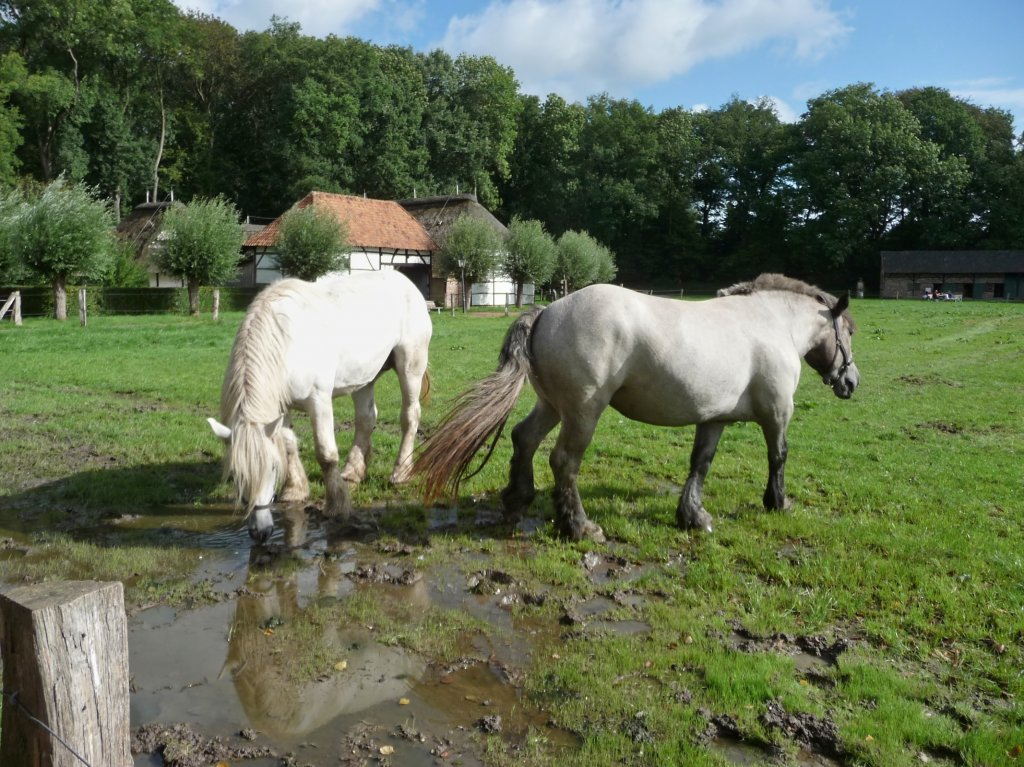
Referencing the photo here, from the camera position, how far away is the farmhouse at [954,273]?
60969 millimetres

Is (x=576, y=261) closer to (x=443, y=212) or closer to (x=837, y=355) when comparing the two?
(x=443, y=212)

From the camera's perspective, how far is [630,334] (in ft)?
18.4

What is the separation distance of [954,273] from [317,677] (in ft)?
232

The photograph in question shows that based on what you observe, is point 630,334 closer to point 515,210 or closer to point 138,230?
point 138,230

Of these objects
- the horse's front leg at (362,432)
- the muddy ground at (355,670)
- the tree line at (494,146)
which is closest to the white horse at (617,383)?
the muddy ground at (355,670)

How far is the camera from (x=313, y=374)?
6.05 m

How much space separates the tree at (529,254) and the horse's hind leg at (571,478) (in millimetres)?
40295

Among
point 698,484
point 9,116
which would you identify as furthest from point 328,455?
point 9,116

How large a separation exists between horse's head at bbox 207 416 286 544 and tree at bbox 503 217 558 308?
4098 cm

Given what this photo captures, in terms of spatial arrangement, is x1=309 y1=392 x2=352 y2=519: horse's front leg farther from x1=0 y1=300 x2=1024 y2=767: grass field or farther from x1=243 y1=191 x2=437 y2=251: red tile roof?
x1=243 y1=191 x2=437 y2=251: red tile roof

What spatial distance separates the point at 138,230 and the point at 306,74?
2001 centimetres

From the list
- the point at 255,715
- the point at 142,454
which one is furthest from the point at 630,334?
the point at 142,454

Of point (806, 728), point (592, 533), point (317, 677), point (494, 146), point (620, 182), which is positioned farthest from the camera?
point (620, 182)

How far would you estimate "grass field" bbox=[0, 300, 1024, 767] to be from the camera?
11.4 feet
